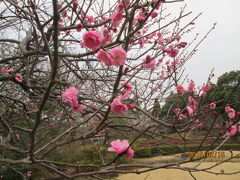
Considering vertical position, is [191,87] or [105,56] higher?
[191,87]

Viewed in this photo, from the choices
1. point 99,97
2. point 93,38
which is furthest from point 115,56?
point 99,97

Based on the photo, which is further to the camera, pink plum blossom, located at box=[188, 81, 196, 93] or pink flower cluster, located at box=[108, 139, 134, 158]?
pink plum blossom, located at box=[188, 81, 196, 93]

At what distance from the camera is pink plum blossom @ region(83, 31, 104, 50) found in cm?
101

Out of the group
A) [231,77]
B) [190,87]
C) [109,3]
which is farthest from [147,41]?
[231,77]

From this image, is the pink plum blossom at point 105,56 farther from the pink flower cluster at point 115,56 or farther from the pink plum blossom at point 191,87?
the pink plum blossom at point 191,87

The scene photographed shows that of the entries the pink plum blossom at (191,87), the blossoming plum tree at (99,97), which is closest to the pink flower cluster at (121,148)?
the blossoming plum tree at (99,97)

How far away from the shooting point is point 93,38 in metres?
1.02

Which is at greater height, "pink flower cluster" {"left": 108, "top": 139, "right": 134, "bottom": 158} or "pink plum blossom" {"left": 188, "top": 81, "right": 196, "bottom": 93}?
"pink plum blossom" {"left": 188, "top": 81, "right": 196, "bottom": 93}

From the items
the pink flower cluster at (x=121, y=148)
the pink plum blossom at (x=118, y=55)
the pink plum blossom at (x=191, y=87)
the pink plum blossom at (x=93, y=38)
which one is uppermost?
the pink plum blossom at (x=191, y=87)

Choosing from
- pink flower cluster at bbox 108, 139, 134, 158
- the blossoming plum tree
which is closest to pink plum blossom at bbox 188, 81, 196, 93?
the blossoming plum tree

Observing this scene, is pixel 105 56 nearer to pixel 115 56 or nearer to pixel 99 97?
pixel 115 56

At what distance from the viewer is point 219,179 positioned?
8.38 meters

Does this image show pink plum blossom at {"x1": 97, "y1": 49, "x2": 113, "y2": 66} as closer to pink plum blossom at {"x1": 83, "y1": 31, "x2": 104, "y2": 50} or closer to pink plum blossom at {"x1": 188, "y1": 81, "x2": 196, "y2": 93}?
pink plum blossom at {"x1": 83, "y1": 31, "x2": 104, "y2": 50}

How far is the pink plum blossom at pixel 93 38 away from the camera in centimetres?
101
